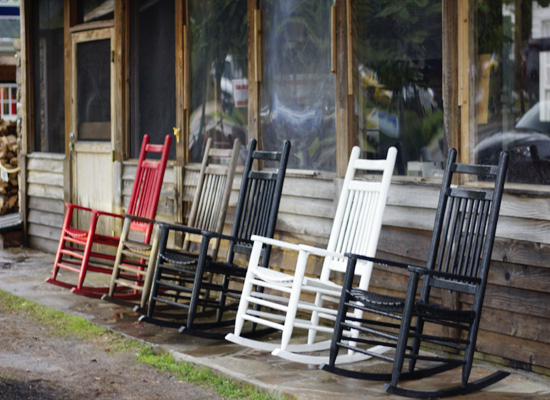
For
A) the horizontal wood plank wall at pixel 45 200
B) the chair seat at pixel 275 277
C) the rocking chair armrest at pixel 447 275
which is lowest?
the horizontal wood plank wall at pixel 45 200

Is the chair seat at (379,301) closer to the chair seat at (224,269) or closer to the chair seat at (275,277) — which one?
the chair seat at (275,277)

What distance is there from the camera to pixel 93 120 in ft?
25.4

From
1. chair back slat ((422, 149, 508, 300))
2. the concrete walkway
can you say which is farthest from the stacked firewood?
chair back slat ((422, 149, 508, 300))

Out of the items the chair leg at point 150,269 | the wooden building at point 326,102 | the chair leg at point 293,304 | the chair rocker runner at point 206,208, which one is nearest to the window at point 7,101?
the wooden building at point 326,102

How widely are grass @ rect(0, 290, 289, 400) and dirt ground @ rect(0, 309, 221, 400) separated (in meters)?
0.05

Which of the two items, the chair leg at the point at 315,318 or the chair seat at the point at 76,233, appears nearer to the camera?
the chair leg at the point at 315,318

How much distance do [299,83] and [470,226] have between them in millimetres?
1854

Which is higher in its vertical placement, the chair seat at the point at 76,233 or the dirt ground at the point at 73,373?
the chair seat at the point at 76,233

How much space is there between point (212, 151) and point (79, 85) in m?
2.87

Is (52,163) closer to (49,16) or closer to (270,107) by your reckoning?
(49,16)

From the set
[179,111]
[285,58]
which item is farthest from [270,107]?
[179,111]

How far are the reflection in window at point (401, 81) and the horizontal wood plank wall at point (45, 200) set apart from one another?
163 inches

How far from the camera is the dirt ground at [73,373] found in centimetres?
378

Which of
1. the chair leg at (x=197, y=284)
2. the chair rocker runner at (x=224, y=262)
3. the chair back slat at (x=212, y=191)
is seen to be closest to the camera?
the chair leg at (x=197, y=284)
